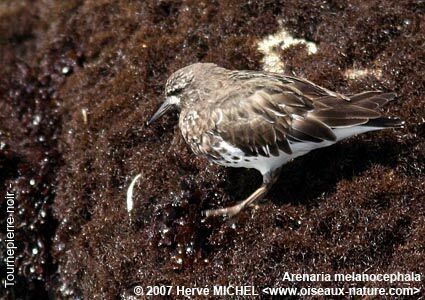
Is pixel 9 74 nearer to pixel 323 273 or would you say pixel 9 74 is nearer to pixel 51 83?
pixel 51 83

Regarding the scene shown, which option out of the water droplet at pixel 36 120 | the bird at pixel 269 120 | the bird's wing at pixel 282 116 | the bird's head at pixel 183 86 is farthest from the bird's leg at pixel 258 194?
the water droplet at pixel 36 120

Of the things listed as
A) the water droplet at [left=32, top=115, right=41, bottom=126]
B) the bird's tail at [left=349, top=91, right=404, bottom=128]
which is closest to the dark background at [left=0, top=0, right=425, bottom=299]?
the water droplet at [left=32, top=115, right=41, bottom=126]

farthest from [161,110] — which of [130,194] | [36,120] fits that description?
[36,120]

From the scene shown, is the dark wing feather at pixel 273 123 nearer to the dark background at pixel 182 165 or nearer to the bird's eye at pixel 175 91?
the dark background at pixel 182 165

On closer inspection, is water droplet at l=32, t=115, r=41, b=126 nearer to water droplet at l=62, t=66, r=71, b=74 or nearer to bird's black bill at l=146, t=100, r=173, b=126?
water droplet at l=62, t=66, r=71, b=74

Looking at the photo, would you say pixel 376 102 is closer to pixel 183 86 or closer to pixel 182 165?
pixel 183 86
